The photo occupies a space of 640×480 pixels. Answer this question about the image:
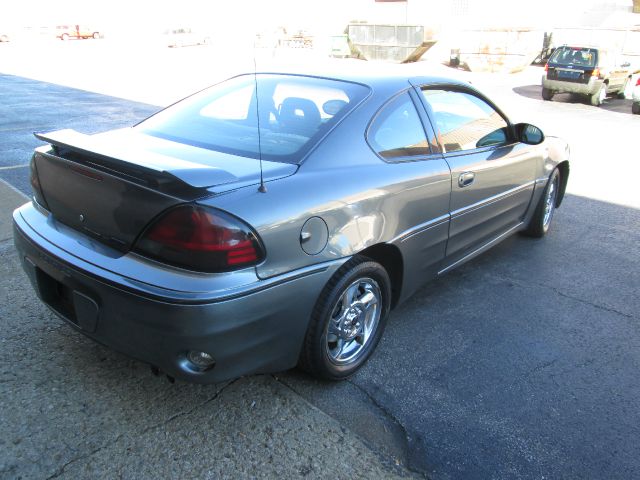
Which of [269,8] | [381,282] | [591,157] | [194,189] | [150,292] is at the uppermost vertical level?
[269,8]

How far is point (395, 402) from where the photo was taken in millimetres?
2783

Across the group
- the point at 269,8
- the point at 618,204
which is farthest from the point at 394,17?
the point at 269,8

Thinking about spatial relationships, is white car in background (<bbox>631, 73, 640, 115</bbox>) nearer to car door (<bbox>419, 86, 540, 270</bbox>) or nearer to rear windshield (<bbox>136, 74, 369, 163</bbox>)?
car door (<bbox>419, 86, 540, 270</bbox>)

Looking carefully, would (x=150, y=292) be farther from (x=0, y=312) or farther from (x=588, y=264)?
(x=588, y=264)

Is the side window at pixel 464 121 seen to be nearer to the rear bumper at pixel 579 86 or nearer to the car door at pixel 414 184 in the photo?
the car door at pixel 414 184

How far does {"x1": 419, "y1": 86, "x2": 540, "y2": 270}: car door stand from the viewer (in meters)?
3.52

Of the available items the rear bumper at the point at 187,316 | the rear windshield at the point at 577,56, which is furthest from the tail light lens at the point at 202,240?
the rear windshield at the point at 577,56

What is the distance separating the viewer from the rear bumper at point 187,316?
218 cm

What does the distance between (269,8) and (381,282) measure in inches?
69.9

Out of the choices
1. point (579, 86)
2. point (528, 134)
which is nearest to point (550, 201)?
point (528, 134)

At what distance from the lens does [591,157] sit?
28.7 ft

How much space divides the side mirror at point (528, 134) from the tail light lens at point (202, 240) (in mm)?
2759

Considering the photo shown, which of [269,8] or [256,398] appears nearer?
[256,398]

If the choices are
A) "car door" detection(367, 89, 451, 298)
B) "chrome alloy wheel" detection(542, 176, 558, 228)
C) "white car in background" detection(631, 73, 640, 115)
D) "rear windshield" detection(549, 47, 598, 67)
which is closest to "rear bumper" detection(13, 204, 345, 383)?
"car door" detection(367, 89, 451, 298)
